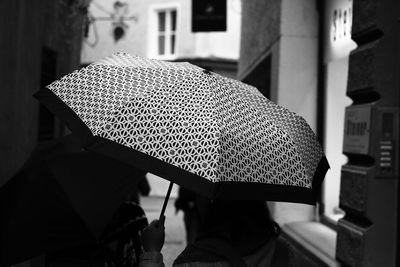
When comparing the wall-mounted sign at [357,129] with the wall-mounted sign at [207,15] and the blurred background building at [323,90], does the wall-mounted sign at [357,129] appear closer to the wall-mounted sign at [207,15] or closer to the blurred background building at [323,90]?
the blurred background building at [323,90]

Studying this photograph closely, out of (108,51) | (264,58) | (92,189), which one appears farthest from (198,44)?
(92,189)

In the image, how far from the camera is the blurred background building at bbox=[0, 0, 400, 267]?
4.46 m

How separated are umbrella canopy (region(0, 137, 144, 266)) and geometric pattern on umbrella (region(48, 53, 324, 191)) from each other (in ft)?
1.33

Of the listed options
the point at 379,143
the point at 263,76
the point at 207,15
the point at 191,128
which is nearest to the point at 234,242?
the point at 191,128

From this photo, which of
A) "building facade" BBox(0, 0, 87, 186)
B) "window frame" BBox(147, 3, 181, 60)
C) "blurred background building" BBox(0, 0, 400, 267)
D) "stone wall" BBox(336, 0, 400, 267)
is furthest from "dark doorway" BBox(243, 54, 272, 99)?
"window frame" BBox(147, 3, 181, 60)

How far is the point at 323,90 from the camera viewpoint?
22.3 ft

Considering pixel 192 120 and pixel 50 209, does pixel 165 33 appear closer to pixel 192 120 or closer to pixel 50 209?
pixel 50 209

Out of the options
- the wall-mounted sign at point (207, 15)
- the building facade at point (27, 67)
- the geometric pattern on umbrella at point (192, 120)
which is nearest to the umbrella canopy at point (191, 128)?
the geometric pattern on umbrella at point (192, 120)

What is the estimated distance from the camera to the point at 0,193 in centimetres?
270

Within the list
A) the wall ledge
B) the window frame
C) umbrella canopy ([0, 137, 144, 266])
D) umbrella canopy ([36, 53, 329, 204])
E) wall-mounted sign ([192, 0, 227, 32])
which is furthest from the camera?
the window frame

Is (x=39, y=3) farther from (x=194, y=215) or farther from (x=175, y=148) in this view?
(x=175, y=148)

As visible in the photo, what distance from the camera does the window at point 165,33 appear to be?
22.3 m

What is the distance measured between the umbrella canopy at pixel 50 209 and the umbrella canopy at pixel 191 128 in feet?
1.23

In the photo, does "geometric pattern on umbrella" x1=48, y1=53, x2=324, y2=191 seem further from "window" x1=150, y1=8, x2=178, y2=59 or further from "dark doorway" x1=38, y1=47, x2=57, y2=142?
"window" x1=150, y1=8, x2=178, y2=59
